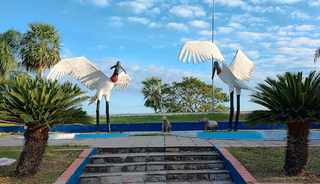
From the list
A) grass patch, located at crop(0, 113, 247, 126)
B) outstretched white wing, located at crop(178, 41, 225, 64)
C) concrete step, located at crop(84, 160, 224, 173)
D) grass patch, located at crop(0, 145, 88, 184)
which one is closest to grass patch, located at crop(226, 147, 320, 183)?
concrete step, located at crop(84, 160, 224, 173)

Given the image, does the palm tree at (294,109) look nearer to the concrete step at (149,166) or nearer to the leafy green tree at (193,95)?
the concrete step at (149,166)

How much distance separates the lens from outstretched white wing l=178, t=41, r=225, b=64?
8.52 metres

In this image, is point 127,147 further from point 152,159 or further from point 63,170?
point 63,170

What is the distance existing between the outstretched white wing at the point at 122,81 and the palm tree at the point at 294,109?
30.9 ft

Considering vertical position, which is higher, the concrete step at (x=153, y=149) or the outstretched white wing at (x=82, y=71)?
the outstretched white wing at (x=82, y=71)

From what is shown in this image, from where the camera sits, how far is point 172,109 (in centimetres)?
3108

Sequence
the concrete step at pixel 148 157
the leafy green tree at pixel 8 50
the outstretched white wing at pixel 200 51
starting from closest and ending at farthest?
the concrete step at pixel 148 157, the outstretched white wing at pixel 200 51, the leafy green tree at pixel 8 50

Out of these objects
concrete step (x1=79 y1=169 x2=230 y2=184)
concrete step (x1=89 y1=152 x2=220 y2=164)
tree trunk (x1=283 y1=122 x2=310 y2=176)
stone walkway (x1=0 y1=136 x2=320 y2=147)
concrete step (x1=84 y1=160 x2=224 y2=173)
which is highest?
tree trunk (x1=283 y1=122 x2=310 y2=176)

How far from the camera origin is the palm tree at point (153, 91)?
3325 cm

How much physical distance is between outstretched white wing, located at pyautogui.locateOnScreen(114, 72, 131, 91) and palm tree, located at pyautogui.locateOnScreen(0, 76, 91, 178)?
8094 millimetres

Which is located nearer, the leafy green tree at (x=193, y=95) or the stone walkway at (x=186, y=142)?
the stone walkway at (x=186, y=142)

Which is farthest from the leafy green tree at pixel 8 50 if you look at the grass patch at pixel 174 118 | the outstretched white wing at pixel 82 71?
the outstretched white wing at pixel 82 71

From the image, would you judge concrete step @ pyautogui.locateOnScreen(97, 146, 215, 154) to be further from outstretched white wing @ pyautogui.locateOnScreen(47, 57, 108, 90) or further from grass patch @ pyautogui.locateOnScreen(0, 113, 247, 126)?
grass patch @ pyautogui.locateOnScreen(0, 113, 247, 126)

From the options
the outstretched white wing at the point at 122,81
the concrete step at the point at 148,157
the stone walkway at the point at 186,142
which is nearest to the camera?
the concrete step at the point at 148,157
